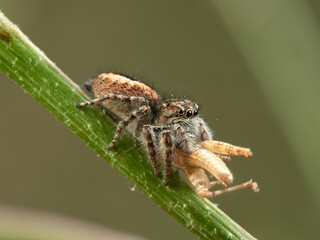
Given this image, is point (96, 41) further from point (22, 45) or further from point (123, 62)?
point (22, 45)

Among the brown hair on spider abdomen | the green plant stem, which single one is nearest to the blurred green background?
the brown hair on spider abdomen

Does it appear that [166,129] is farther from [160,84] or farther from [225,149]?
[160,84]

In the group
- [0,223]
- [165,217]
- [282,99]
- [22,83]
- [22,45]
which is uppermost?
[282,99]

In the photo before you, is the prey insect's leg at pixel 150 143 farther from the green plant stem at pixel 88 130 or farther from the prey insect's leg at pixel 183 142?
the prey insect's leg at pixel 183 142

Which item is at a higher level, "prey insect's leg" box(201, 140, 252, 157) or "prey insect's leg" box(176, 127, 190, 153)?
"prey insect's leg" box(201, 140, 252, 157)

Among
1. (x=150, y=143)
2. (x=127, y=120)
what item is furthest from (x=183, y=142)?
(x=127, y=120)

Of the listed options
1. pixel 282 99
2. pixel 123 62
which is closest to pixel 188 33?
pixel 123 62

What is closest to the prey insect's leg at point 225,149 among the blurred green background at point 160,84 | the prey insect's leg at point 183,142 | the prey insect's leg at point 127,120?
the prey insect's leg at point 183,142

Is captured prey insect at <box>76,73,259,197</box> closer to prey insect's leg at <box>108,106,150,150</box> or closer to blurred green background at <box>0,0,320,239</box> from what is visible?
prey insect's leg at <box>108,106,150,150</box>
